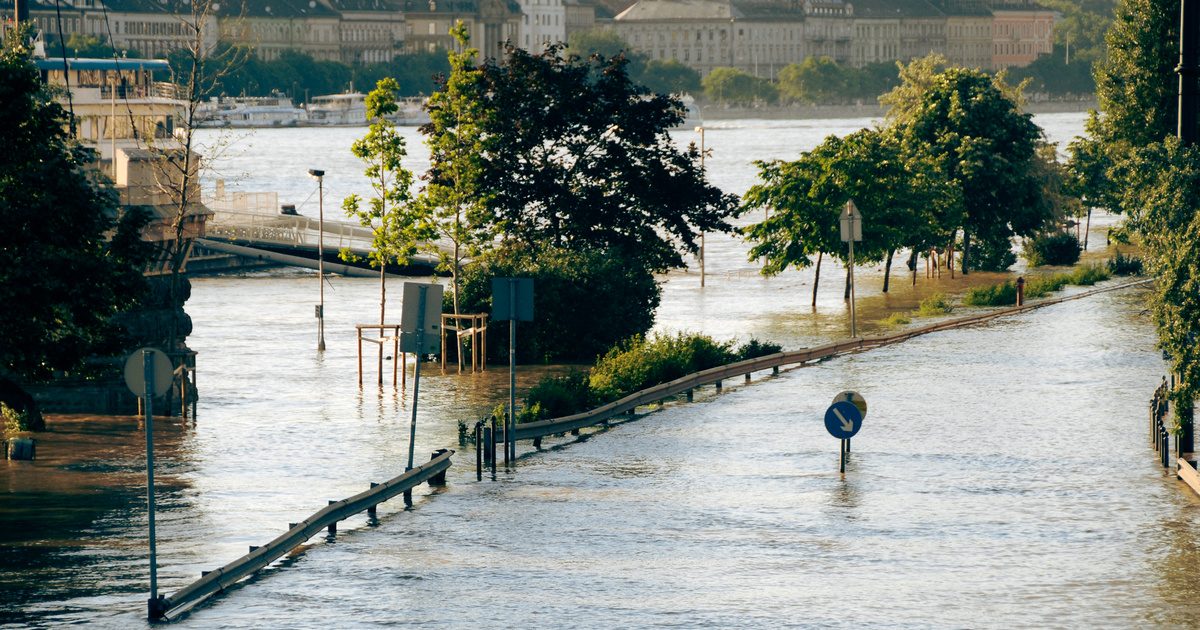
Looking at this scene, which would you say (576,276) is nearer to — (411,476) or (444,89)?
(444,89)

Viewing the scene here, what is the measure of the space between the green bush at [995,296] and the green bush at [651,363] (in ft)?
59.6

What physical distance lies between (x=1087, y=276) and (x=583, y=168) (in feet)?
72.8

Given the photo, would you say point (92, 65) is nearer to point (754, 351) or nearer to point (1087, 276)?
point (1087, 276)

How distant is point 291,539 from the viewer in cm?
2088

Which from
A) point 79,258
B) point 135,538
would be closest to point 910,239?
point 79,258

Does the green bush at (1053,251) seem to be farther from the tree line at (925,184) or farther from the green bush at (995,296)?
the green bush at (995,296)

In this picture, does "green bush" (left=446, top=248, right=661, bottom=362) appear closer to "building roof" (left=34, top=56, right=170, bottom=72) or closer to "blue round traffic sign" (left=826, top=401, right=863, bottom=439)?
"blue round traffic sign" (left=826, top=401, right=863, bottom=439)

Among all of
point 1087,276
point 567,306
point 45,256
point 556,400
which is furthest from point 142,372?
point 1087,276

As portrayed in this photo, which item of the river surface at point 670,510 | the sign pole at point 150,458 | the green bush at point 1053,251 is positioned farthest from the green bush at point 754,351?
the green bush at point 1053,251

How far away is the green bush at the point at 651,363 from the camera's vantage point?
1419 inches

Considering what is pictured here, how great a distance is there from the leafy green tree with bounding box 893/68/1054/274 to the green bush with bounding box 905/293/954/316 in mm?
11614

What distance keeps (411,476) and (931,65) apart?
203 feet

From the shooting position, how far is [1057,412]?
32.9 m

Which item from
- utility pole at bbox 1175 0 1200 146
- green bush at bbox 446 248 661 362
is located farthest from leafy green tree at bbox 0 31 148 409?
utility pole at bbox 1175 0 1200 146
